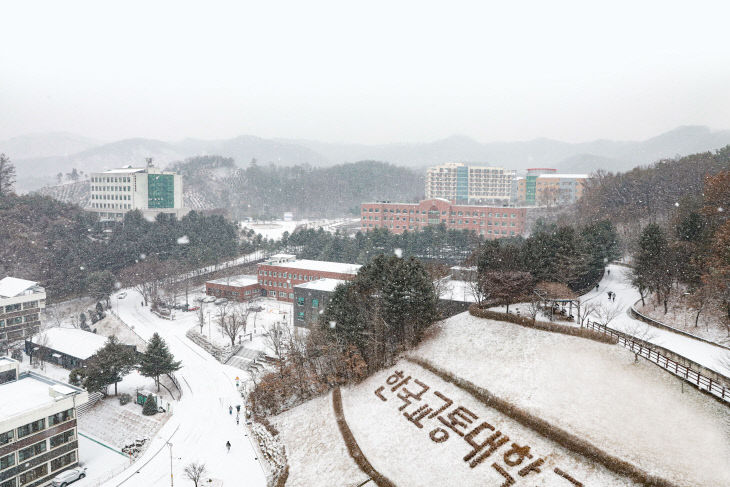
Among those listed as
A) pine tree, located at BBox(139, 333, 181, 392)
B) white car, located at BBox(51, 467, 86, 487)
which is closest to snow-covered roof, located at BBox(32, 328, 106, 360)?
pine tree, located at BBox(139, 333, 181, 392)

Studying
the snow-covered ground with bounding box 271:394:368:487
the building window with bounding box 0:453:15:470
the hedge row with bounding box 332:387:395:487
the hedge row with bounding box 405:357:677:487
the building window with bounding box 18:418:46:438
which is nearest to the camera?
the hedge row with bounding box 405:357:677:487

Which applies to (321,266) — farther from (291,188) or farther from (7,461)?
(291,188)

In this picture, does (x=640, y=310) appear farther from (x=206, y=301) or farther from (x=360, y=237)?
(x=206, y=301)

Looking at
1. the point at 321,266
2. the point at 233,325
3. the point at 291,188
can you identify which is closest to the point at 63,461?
the point at 233,325

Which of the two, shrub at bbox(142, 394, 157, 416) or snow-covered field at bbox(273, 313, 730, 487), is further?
shrub at bbox(142, 394, 157, 416)

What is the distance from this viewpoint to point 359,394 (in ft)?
81.0

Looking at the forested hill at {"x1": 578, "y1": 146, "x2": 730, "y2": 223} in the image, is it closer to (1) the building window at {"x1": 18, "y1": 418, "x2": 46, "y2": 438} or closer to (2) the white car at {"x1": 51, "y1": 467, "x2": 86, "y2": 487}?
(2) the white car at {"x1": 51, "y1": 467, "x2": 86, "y2": 487}

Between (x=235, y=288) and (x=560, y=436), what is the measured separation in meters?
42.0

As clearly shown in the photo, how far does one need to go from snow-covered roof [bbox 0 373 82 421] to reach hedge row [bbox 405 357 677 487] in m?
21.7

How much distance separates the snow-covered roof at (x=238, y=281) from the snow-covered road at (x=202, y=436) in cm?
1404

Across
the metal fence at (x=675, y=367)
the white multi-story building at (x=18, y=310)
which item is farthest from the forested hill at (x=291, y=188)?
the metal fence at (x=675, y=367)

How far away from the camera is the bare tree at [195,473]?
69.8 feet

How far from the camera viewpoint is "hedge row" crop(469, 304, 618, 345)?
21.5 metres

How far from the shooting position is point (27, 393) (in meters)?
26.8
